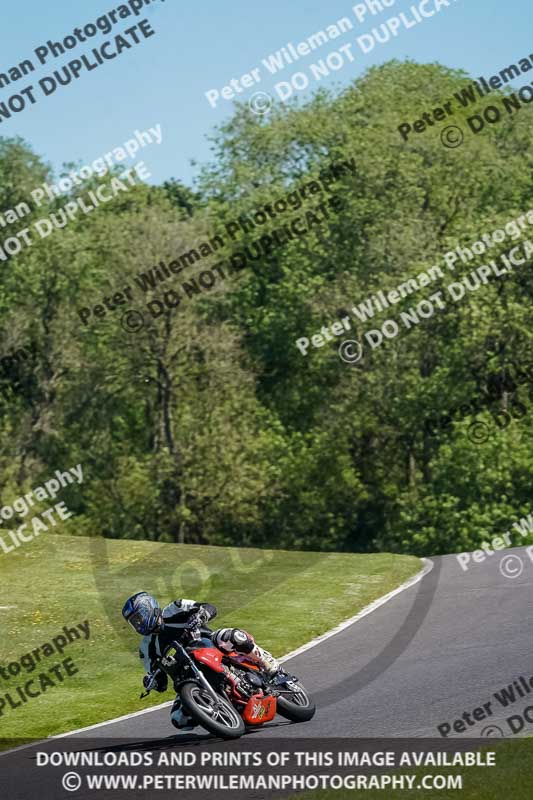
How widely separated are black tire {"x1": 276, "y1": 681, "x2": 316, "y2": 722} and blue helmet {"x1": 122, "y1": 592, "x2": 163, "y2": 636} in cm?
182

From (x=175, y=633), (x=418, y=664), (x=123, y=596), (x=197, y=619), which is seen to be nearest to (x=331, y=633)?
(x=418, y=664)

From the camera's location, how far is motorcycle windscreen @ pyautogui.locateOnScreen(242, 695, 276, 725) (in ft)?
41.8

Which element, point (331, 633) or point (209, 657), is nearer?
point (209, 657)

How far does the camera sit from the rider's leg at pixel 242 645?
12922mm

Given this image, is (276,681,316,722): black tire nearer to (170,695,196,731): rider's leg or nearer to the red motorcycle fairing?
the red motorcycle fairing

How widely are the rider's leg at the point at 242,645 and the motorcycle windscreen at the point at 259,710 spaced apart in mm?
336

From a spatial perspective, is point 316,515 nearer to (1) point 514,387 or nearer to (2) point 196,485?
(2) point 196,485

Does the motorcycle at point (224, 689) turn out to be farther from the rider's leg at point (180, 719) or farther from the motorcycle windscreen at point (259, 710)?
the rider's leg at point (180, 719)

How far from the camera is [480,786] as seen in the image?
34.5ft

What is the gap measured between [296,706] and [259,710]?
2.09 feet

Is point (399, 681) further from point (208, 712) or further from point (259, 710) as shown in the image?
point (208, 712)

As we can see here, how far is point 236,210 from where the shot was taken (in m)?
55.5

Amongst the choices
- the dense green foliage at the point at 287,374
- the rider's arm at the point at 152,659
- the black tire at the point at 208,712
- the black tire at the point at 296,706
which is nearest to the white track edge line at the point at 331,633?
the rider's arm at the point at 152,659

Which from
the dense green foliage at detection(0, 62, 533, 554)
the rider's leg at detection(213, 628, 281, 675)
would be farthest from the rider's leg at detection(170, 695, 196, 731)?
the dense green foliage at detection(0, 62, 533, 554)
